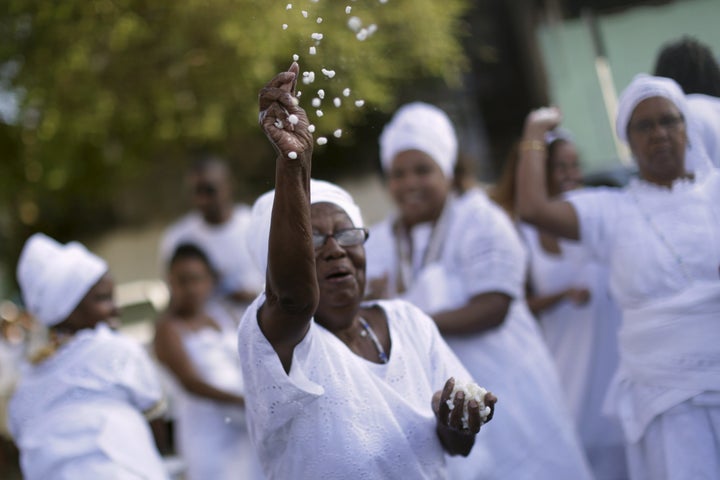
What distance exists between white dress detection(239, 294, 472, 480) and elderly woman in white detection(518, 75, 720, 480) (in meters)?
1.19

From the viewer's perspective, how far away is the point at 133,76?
10.7 metres

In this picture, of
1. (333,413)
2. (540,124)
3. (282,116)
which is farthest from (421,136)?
(282,116)

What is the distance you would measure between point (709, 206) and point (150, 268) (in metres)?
15.7

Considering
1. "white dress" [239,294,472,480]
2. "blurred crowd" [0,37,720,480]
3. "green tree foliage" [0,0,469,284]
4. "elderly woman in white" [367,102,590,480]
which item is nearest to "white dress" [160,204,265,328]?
"blurred crowd" [0,37,720,480]

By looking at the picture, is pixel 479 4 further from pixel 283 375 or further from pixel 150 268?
pixel 283 375

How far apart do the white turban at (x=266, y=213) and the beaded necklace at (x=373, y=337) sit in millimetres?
354

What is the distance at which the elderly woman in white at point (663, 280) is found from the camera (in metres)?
4.00

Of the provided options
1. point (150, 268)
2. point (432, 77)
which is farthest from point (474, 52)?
point (150, 268)

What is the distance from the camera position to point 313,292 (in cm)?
294

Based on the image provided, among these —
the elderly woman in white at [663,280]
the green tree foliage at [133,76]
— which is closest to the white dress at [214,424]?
the green tree foliage at [133,76]

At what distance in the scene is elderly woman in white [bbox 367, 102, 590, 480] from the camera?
4.76 metres

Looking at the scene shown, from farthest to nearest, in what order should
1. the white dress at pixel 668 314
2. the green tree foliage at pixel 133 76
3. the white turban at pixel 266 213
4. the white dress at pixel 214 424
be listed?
the green tree foliage at pixel 133 76 < the white dress at pixel 214 424 < the white dress at pixel 668 314 < the white turban at pixel 266 213

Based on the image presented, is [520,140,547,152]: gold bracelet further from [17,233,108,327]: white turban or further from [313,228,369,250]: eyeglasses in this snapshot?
[17,233,108,327]: white turban

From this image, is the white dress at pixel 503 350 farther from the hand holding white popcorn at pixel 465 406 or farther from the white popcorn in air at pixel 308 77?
the white popcorn in air at pixel 308 77
